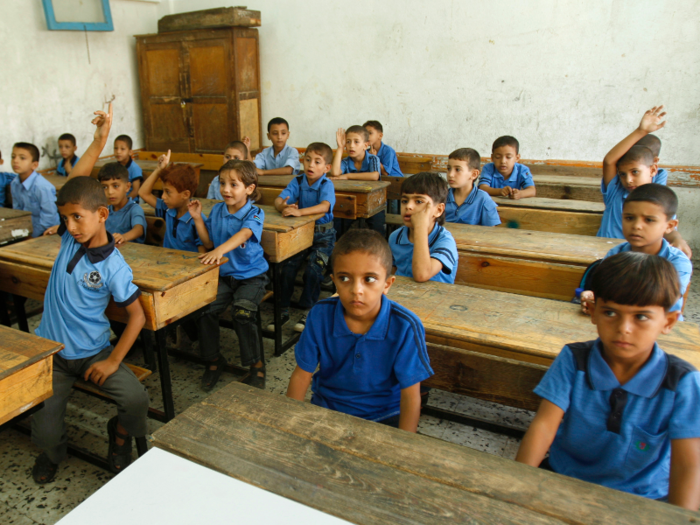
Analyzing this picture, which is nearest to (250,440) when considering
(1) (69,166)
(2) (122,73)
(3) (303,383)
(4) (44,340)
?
(3) (303,383)

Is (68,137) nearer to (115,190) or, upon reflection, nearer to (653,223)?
(115,190)

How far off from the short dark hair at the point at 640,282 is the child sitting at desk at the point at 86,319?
1555 mm

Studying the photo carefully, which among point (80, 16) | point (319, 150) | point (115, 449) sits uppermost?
point (80, 16)

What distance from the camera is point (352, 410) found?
138 cm

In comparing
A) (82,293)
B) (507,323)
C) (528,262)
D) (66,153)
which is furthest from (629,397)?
(66,153)

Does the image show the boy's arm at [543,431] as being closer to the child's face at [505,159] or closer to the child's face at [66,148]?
the child's face at [505,159]

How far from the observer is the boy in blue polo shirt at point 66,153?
4.83 meters

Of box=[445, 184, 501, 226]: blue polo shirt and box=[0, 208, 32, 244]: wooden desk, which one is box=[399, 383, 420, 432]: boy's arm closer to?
box=[445, 184, 501, 226]: blue polo shirt

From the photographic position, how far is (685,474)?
37.5 inches

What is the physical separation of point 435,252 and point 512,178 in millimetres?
2044

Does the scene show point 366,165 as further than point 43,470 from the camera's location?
Yes

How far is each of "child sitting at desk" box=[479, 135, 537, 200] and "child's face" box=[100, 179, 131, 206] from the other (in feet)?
8.18

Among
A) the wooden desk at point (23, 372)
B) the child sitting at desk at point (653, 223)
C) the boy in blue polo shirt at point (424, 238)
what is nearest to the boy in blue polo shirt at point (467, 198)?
the boy in blue polo shirt at point (424, 238)

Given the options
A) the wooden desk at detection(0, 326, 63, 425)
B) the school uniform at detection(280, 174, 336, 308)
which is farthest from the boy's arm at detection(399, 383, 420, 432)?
the school uniform at detection(280, 174, 336, 308)
